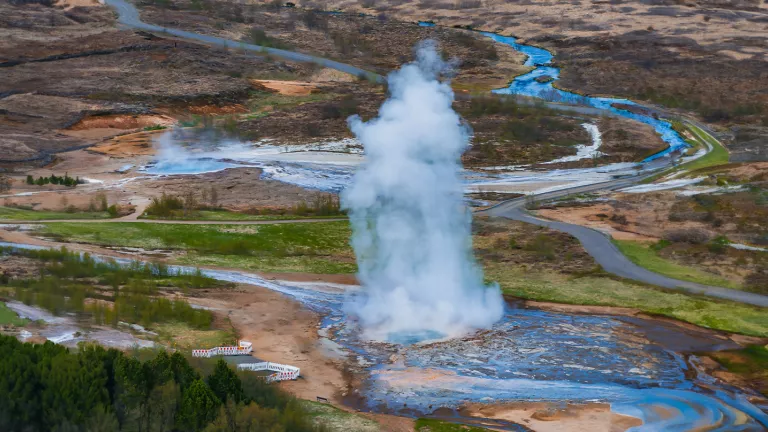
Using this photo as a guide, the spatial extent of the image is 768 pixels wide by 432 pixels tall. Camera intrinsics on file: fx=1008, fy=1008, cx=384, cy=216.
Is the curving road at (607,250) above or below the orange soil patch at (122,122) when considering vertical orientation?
below

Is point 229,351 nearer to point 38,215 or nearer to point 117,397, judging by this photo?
point 117,397

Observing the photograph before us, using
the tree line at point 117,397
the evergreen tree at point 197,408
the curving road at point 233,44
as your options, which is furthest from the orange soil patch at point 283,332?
the curving road at point 233,44

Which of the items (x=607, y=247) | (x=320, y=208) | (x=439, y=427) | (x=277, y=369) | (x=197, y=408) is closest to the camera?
(x=197, y=408)

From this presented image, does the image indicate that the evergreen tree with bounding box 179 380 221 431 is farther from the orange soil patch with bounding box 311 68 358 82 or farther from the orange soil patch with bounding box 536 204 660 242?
the orange soil patch with bounding box 311 68 358 82

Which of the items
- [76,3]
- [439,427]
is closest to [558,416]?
[439,427]

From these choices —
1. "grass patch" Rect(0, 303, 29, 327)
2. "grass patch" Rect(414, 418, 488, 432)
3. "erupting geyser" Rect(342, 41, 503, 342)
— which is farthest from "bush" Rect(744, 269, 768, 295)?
"grass patch" Rect(0, 303, 29, 327)

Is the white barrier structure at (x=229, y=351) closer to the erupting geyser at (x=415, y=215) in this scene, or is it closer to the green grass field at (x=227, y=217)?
the erupting geyser at (x=415, y=215)
